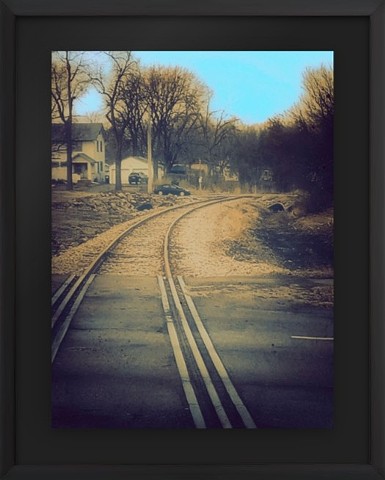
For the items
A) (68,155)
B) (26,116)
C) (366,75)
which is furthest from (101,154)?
(366,75)

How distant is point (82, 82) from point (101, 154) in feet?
0.82

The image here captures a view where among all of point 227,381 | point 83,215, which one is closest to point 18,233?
point 83,215

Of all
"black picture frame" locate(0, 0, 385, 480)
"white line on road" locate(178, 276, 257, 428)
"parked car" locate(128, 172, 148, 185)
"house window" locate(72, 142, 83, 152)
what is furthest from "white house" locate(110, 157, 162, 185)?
"white line on road" locate(178, 276, 257, 428)

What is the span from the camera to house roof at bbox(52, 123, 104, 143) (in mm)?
2602

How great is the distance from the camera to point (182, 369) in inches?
103

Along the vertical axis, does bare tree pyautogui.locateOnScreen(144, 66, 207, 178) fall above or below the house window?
above

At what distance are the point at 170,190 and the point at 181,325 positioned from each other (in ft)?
1.52

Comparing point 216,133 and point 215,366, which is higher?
point 216,133

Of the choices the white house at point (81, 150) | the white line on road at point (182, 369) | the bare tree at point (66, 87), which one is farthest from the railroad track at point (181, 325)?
the bare tree at point (66, 87)

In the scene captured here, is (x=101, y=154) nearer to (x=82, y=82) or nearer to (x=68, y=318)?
(x=82, y=82)

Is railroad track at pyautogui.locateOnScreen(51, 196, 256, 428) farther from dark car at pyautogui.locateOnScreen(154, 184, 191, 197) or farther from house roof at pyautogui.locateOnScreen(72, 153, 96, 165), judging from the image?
house roof at pyautogui.locateOnScreen(72, 153, 96, 165)

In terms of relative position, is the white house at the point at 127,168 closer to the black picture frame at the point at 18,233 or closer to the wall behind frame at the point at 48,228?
the wall behind frame at the point at 48,228

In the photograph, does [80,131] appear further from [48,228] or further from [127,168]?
[48,228]

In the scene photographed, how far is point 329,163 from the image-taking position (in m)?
2.62
